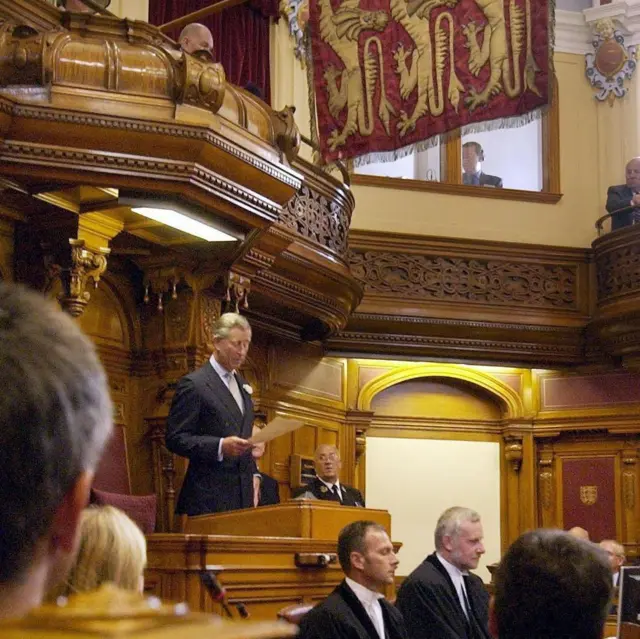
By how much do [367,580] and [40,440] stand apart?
450cm

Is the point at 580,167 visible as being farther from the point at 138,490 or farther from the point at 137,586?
the point at 137,586

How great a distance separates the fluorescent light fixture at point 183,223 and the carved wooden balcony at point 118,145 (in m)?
0.07

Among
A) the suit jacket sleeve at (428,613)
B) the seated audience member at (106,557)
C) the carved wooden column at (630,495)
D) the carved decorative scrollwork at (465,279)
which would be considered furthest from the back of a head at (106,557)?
the carved wooden column at (630,495)

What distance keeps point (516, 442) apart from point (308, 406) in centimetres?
278

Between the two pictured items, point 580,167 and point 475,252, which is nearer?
point 475,252

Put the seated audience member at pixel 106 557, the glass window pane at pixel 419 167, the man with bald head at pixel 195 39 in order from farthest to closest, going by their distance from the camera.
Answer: the glass window pane at pixel 419 167 < the man with bald head at pixel 195 39 < the seated audience member at pixel 106 557

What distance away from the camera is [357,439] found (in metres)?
12.2

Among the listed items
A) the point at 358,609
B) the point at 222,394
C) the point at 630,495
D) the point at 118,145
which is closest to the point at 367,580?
the point at 358,609

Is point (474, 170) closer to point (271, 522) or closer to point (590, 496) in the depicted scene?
point (590, 496)

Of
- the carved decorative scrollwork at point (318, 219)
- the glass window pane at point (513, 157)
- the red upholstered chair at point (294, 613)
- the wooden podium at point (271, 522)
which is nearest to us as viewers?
the red upholstered chair at point (294, 613)

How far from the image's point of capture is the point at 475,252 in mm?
12453

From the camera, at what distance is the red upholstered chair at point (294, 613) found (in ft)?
15.5

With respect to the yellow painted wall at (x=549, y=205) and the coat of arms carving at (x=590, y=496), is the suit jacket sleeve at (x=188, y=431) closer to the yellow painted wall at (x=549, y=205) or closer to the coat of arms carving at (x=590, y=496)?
the yellow painted wall at (x=549, y=205)

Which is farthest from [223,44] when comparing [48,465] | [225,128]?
[48,465]
